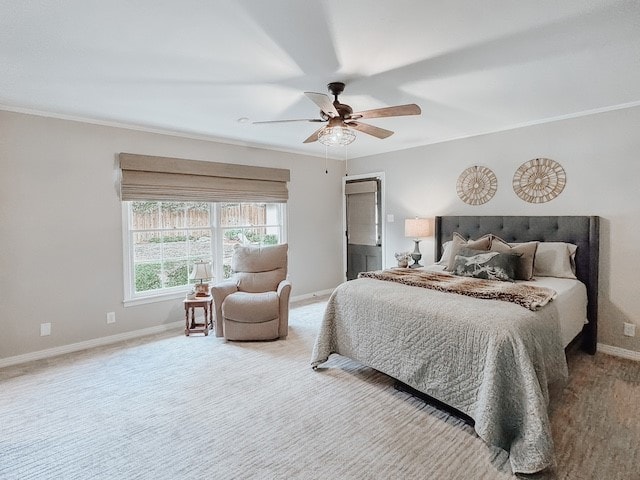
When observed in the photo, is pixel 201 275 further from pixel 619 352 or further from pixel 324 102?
pixel 619 352

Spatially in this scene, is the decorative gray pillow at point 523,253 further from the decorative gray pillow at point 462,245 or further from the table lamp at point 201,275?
the table lamp at point 201,275

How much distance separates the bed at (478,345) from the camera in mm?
1870

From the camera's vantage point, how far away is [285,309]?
147 inches

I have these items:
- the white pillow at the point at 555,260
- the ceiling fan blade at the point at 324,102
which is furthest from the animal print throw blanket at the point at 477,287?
the ceiling fan blade at the point at 324,102

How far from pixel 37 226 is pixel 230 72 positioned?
8.32 feet

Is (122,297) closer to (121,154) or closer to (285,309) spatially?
(121,154)

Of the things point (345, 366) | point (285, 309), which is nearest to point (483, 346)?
point (345, 366)

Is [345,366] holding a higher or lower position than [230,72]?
lower

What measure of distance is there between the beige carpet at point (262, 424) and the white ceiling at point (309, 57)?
2.44m

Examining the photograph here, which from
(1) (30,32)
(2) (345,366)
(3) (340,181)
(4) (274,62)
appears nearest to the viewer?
(1) (30,32)

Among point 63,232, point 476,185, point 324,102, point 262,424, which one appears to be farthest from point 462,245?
point 63,232

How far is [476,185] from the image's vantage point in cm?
427

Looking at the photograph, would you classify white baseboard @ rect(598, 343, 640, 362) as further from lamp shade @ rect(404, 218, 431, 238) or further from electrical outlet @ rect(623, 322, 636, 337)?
lamp shade @ rect(404, 218, 431, 238)

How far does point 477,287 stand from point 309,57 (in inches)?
86.9
